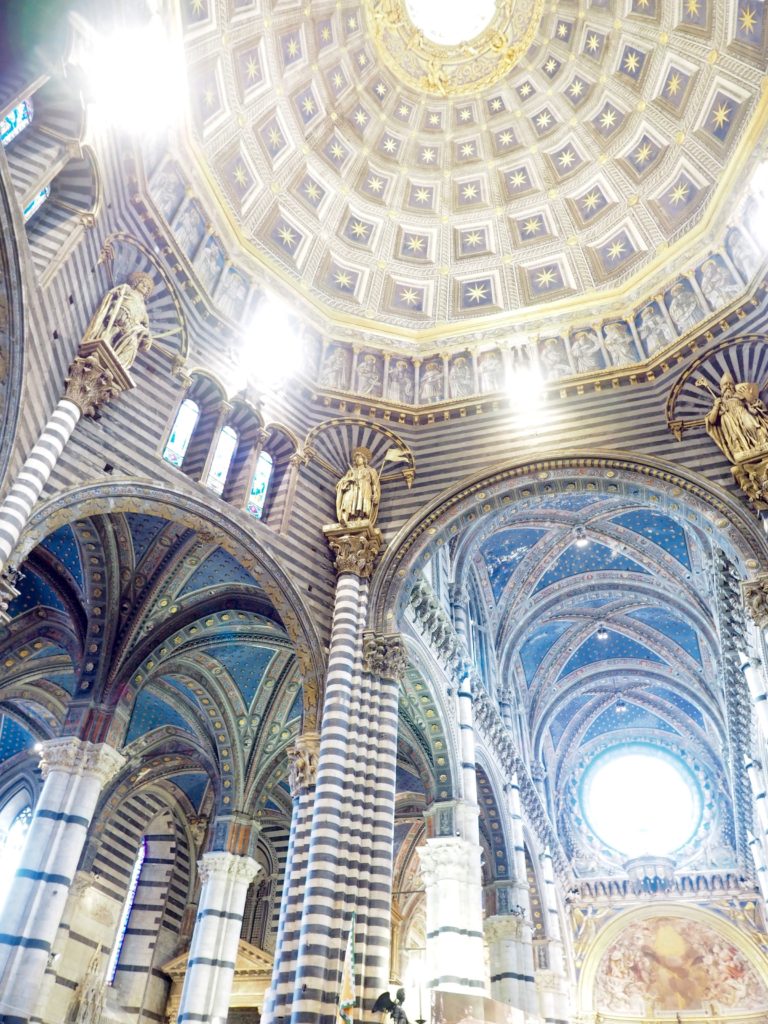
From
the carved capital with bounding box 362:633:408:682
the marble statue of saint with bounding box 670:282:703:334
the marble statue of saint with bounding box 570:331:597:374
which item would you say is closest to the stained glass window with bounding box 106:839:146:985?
the carved capital with bounding box 362:633:408:682

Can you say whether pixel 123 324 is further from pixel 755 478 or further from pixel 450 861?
pixel 450 861

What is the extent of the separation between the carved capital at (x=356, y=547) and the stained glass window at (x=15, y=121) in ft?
29.1

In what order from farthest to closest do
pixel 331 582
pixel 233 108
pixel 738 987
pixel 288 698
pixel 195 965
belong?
1. pixel 738 987
2. pixel 288 698
3. pixel 233 108
4. pixel 195 965
5. pixel 331 582

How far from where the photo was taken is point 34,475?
37.4 feet

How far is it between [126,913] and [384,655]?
605 inches

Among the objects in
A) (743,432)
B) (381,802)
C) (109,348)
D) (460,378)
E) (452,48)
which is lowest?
(381,802)

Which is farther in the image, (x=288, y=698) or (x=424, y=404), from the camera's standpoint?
(x=288, y=698)

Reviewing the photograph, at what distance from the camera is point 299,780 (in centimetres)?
1318

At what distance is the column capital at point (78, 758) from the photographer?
15289 mm

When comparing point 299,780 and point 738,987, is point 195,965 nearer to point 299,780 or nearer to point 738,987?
point 299,780

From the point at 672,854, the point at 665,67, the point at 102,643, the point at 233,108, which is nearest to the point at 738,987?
the point at 672,854

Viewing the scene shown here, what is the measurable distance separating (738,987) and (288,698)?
19558 millimetres

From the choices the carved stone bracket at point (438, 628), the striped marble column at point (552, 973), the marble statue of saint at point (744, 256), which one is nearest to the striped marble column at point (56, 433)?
the carved stone bracket at point (438, 628)

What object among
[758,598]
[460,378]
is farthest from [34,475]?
[758,598]
